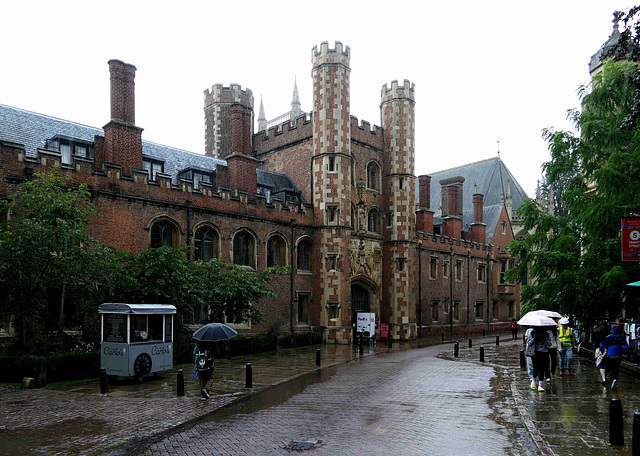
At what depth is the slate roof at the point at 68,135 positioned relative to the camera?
21844 millimetres

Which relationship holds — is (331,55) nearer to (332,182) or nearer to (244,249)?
(332,182)

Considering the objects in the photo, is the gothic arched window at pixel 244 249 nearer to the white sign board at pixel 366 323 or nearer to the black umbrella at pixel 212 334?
the white sign board at pixel 366 323

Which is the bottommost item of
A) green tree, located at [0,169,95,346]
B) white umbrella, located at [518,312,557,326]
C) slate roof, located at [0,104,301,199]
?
white umbrella, located at [518,312,557,326]

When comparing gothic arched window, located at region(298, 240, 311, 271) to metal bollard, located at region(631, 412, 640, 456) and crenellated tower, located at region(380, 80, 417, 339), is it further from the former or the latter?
metal bollard, located at region(631, 412, 640, 456)

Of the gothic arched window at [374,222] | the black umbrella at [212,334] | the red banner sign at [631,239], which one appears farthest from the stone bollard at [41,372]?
the gothic arched window at [374,222]

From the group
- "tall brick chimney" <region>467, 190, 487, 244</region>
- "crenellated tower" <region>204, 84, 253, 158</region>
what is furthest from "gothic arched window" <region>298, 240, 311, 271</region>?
"tall brick chimney" <region>467, 190, 487, 244</region>

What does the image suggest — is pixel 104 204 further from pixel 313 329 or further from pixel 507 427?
pixel 507 427

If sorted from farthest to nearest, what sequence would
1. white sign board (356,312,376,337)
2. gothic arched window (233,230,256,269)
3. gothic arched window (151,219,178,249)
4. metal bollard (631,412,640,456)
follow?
1. white sign board (356,312,376,337)
2. gothic arched window (233,230,256,269)
3. gothic arched window (151,219,178,249)
4. metal bollard (631,412,640,456)

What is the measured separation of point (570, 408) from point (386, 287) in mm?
23642

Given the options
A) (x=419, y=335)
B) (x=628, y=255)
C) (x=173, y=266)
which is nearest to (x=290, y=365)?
(x=173, y=266)

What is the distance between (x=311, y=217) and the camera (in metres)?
30.4

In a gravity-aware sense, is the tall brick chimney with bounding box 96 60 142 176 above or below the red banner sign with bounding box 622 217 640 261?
above

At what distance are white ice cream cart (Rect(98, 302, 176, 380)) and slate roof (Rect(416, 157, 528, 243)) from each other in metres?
37.2

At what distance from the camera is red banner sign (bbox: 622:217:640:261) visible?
11961 mm
